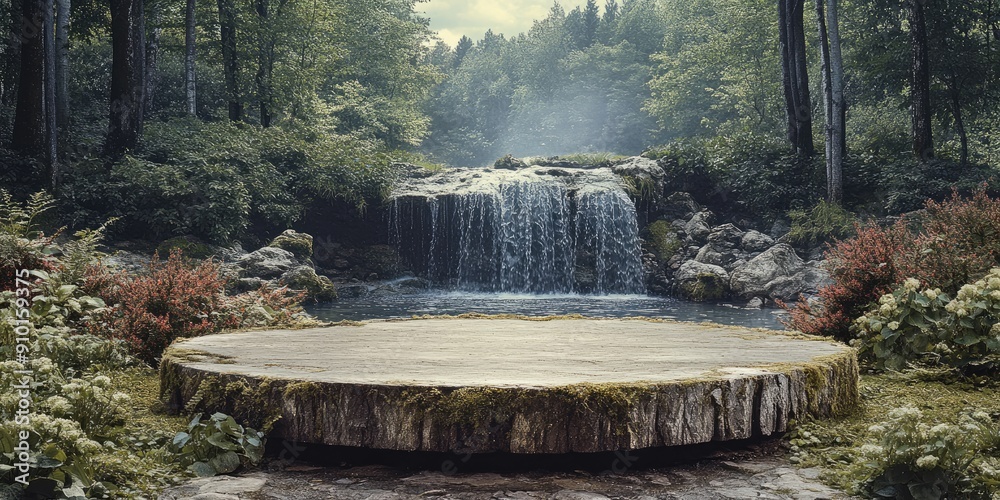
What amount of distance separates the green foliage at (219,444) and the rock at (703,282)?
14.2m

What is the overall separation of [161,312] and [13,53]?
1523 centimetres

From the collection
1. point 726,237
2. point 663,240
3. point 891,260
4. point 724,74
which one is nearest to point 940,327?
point 891,260

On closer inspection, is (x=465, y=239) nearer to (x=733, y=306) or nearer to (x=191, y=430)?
(x=733, y=306)

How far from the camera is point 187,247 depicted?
14773 mm

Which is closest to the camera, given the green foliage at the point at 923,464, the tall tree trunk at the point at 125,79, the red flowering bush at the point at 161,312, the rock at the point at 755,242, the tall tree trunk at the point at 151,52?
the green foliage at the point at 923,464

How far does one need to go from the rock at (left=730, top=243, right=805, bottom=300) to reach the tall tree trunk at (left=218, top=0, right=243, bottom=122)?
14.7m

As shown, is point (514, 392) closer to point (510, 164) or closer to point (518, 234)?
point (518, 234)

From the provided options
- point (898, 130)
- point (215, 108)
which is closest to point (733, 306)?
point (898, 130)

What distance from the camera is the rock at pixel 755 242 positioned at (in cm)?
1730

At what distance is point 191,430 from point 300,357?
639mm

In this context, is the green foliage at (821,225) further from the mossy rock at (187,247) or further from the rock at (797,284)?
the mossy rock at (187,247)

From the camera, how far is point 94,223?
47.8 feet

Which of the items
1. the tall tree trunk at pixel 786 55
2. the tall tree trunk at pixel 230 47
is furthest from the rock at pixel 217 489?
the tall tree trunk at pixel 230 47

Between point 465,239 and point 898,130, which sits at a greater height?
point 898,130
